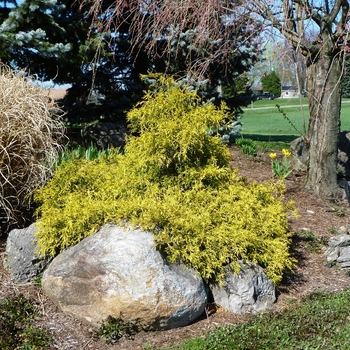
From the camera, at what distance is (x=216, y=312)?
4.12m

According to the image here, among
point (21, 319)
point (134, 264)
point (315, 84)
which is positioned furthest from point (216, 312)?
point (315, 84)

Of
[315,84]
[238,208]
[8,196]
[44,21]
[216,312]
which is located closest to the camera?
[216,312]

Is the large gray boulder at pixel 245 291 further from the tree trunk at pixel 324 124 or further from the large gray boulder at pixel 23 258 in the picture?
the tree trunk at pixel 324 124

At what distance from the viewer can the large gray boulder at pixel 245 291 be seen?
4082mm

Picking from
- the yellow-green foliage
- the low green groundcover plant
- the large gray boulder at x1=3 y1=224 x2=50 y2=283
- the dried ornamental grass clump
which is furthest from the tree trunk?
the low green groundcover plant

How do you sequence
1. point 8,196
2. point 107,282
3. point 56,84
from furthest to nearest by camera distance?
point 56,84, point 8,196, point 107,282

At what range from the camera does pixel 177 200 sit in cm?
449

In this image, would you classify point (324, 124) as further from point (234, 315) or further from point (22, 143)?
point (22, 143)

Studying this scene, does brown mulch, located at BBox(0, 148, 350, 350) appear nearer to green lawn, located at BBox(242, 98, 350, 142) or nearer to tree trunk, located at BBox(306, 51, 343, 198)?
tree trunk, located at BBox(306, 51, 343, 198)

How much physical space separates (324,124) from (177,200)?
327 cm

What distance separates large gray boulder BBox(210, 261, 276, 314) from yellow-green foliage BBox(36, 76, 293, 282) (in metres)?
0.10

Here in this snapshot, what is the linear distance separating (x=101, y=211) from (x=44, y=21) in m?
4.73

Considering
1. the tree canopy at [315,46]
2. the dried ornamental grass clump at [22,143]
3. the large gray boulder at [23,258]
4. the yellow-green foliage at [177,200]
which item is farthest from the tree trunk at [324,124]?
the large gray boulder at [23,258]

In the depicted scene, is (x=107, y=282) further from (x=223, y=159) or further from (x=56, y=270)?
(x=223, y=159)
